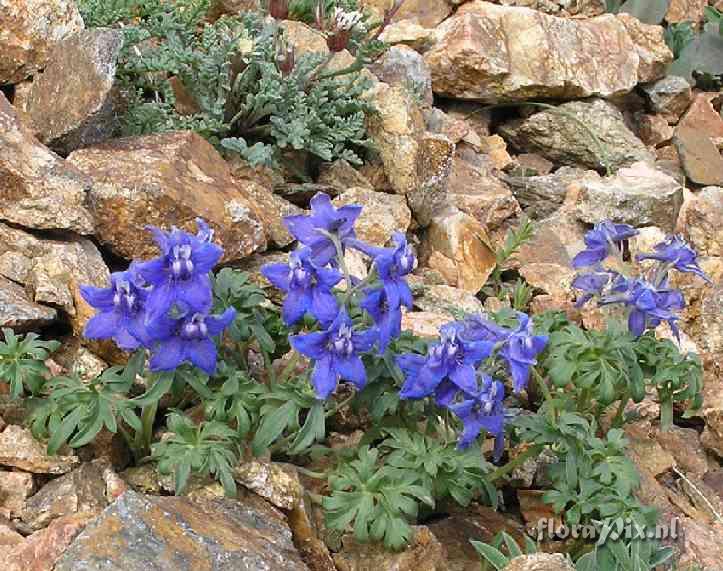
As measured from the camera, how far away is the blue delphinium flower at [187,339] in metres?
2.84

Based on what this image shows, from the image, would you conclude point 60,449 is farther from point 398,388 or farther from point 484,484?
point 484,484

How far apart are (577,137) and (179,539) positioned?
4342mm

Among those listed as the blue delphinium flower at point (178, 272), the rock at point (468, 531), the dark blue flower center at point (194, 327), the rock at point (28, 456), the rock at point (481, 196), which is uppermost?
the blue delphinium flower at point (178, 272)

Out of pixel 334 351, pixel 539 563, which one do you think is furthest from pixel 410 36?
pixel 539 563

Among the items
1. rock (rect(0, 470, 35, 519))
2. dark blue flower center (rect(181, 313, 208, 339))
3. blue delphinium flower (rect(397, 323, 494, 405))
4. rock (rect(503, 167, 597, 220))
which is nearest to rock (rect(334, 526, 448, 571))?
blue delphinium flower (rect(397, 323, 494, 405))

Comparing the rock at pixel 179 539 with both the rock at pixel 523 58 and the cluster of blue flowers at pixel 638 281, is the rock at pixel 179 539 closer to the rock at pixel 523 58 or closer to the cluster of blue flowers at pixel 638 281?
the cluster of blue flowers at pixel 638 281

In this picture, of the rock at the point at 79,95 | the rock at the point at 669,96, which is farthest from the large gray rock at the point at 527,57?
the rock at the point at 79,95

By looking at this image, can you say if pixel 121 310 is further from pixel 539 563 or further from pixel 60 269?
pixel 539 563

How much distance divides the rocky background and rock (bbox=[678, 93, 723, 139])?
19 mm

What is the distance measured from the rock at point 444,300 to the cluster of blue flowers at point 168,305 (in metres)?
1.47

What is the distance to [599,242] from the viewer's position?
3834 millimetres

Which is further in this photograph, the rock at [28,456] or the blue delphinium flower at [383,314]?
the rock at [28,456]

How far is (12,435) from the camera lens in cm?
311

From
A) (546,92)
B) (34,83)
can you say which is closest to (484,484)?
(34,83)
